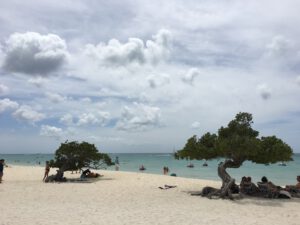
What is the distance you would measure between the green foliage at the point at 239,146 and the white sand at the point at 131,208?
2.00m

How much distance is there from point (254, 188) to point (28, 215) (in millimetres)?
10728

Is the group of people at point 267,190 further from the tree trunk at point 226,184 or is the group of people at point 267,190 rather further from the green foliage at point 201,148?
the green foliage at point 201,148

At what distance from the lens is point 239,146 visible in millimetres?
17031

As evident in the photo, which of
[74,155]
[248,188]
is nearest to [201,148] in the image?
[248,188]

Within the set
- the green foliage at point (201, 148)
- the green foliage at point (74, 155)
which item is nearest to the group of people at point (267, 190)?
the green foliage at point (201, 148)

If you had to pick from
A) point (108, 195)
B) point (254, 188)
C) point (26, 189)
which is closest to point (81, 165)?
point (26, 189)

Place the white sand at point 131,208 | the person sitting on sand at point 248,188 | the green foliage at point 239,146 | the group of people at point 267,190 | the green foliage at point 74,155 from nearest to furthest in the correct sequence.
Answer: the white sand at point 131,208, the green foliage at point 239,146, the group of people at point 267,190, the person sitting on sand at point 248,188, the green foliage at point 74,155

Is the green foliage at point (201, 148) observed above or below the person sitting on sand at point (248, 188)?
above

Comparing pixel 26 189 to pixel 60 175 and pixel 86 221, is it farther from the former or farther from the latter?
pixel 86 221

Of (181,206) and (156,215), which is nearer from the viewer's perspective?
(156,215)

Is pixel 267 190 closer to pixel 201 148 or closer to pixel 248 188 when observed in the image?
pixel 248 188

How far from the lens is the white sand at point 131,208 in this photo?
466 inches

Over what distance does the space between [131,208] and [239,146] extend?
227 inches

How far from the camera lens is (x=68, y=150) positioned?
1024 inches
